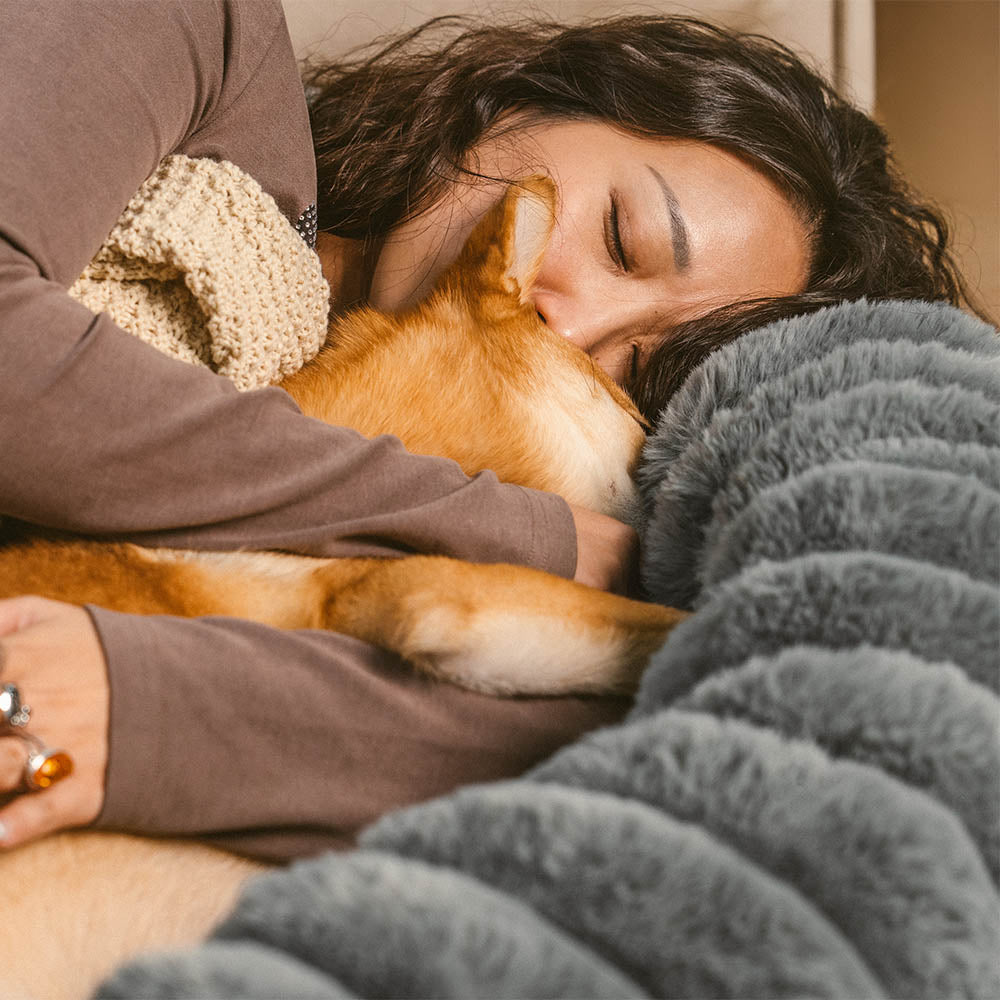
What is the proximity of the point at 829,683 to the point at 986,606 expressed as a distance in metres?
0.13

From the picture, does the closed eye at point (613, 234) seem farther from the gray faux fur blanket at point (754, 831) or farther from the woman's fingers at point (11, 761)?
the woman's fingers at point (11, 761)

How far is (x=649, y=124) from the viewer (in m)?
1.37

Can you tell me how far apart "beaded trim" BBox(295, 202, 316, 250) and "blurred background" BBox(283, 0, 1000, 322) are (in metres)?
0.60

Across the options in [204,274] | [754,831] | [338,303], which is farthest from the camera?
[338,303]

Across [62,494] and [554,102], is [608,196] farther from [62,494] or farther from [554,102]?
[62,494]

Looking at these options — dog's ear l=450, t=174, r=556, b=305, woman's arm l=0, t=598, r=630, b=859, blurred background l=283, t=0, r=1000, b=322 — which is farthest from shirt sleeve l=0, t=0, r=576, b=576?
blurred background l=283, t=0, r=1000, b=322

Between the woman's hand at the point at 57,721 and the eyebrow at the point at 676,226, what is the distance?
2.83 ft

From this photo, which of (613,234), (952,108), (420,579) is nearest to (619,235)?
(613,234)

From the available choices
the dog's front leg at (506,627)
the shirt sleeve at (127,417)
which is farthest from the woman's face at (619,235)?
the dog's front leg at (506,627)

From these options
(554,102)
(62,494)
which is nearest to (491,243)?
(554,102)

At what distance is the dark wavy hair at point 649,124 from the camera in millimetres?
1361

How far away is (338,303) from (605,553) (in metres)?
0.72

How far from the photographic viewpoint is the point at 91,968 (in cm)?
69

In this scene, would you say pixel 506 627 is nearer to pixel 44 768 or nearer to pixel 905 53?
pixel 44 768
